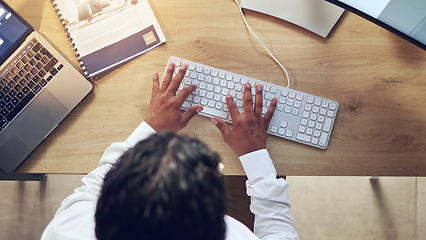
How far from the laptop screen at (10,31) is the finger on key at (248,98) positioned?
1.84ft

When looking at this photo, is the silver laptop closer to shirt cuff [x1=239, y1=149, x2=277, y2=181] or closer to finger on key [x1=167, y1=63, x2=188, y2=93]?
finger on key [x1=167, y1=63, x2=188, y2=93]

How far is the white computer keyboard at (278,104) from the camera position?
34.9 inches

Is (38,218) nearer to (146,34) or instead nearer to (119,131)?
(119,131)

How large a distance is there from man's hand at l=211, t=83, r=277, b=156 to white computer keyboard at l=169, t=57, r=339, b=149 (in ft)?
0.06

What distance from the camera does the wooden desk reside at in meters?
0.89

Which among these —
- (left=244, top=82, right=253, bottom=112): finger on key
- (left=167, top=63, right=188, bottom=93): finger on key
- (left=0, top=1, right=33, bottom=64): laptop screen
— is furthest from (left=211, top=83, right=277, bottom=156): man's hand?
(left=0, top=1, right=33, bottom=64): laptop screen

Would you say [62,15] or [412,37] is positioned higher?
[62,15]

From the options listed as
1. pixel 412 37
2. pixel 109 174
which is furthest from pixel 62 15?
pixel 412 37

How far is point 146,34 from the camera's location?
3.02ft

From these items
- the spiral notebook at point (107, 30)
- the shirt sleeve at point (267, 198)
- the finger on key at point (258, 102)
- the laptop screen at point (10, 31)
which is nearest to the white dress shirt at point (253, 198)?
the shirt sleeve at point (267, 198)

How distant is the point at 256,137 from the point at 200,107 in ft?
0.52

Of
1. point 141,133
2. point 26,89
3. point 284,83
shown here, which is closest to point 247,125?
point 284,83

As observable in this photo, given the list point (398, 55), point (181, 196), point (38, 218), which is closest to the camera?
point (181, 196)

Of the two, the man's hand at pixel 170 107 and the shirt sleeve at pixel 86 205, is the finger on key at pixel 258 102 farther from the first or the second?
the shirt sleeve at pixel 86 205
